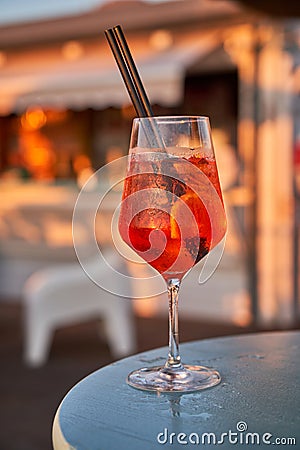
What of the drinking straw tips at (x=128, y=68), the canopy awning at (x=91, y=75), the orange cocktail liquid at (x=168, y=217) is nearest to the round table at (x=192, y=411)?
the orange cocktail liquid at (x=168, y=217)

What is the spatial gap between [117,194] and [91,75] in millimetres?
1061

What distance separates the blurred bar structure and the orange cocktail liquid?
424 cm

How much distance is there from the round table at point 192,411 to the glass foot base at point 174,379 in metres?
0.01

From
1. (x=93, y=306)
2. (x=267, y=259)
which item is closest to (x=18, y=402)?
(x=93, y=306)

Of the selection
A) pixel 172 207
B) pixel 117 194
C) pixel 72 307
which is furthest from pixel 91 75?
pixel 172 207

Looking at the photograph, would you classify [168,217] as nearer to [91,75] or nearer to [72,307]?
[72,307]

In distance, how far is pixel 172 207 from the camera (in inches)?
40.4

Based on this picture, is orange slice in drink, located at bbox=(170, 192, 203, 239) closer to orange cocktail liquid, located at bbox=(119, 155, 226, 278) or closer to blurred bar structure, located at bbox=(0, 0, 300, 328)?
orange cocktail liquid, located at bbox=(119, 155, 226, 278)

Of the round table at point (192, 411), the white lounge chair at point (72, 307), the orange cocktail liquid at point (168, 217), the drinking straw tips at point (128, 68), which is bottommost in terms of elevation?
the white lounge chair at point (72, 307)

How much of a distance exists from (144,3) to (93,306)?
9.33ft

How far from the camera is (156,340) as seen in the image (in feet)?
18.3

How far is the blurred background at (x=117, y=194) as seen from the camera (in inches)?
205

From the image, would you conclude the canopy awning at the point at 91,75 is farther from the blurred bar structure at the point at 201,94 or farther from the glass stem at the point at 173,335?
the glass stem at the point at 173,335

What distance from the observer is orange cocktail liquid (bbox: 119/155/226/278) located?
1.03 metres
